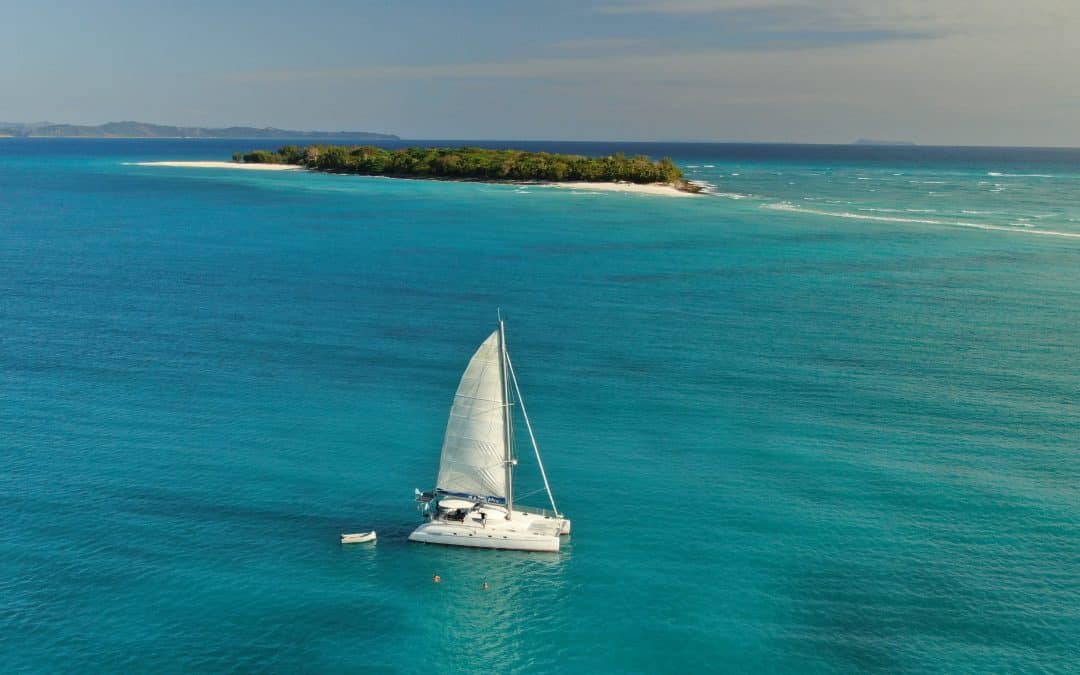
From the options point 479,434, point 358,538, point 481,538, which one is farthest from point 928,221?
point 358,538

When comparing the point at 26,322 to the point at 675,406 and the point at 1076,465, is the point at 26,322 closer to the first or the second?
the point at 675,406

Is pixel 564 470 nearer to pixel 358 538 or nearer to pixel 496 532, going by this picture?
pixel 496 532

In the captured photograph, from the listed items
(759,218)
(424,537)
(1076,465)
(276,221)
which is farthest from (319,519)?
(759,218)

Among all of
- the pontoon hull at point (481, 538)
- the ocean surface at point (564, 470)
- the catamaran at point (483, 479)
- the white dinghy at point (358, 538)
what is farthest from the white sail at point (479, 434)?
the white dinghy at point (358, 538)

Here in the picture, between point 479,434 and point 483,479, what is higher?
point 479,434

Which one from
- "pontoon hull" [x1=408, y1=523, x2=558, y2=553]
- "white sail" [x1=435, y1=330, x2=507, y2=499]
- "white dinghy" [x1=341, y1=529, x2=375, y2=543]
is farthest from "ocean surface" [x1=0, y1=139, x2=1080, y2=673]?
"white sail" [x1=435, y1=330, x2=507, y2=499]

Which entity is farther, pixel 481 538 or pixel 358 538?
pixel 481 538
